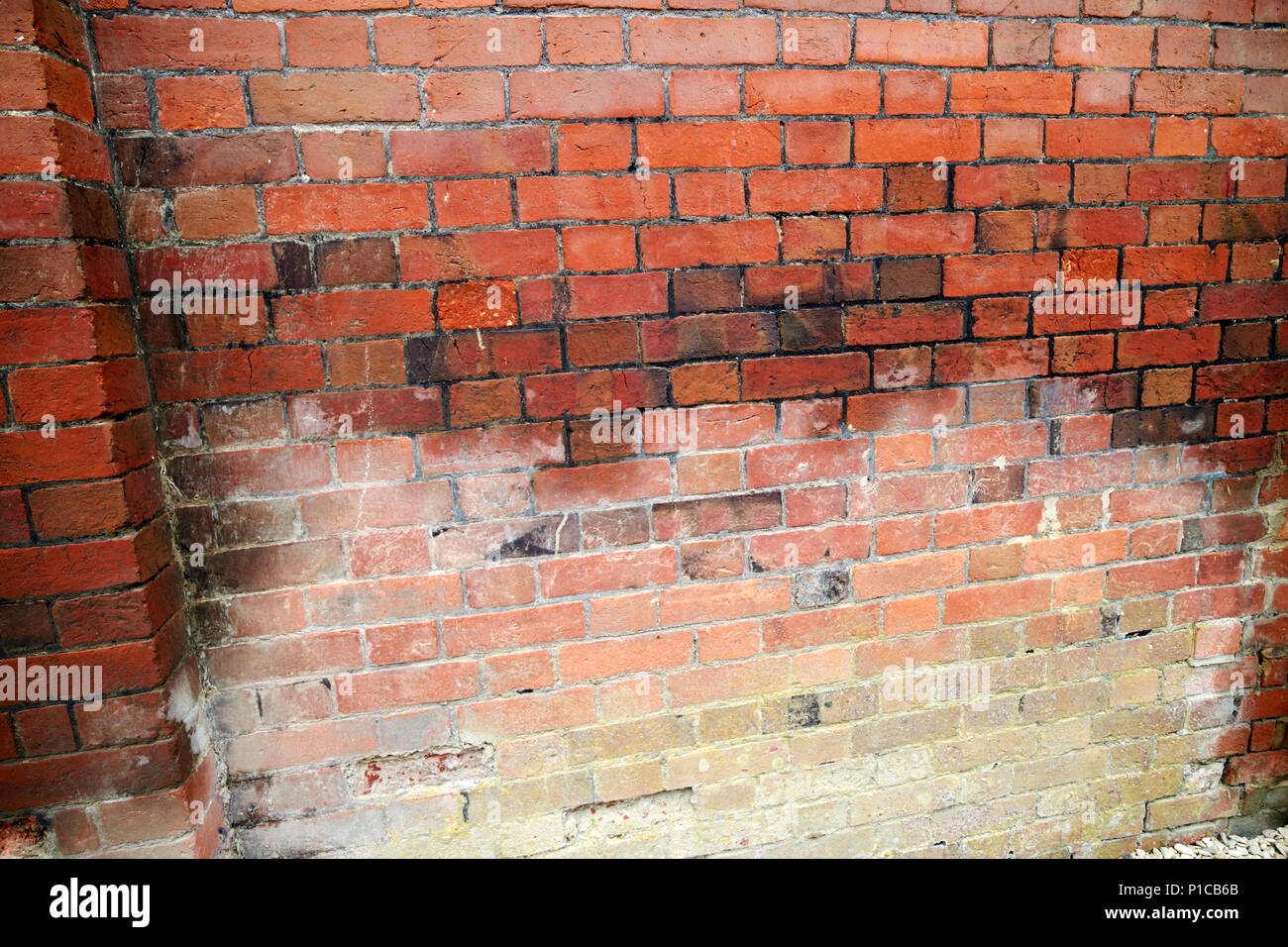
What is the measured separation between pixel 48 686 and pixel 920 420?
204 cm

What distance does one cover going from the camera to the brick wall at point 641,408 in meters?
1.29

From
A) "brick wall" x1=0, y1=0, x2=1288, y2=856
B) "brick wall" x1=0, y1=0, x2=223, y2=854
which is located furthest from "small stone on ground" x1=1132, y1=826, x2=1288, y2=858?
"brick wall" x1=0, y1=0, x2=223, y2=854

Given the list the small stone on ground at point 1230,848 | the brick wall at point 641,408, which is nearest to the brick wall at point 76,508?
the brick wall at point 641,408

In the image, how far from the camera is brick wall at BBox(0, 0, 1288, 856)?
129 cm

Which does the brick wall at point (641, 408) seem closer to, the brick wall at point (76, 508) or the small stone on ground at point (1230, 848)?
the brick wall at point (76, 508)

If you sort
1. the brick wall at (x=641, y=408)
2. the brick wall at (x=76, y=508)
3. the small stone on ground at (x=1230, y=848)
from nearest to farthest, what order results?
1. the brick wall at (x=76, y=508)
2. the brick wall at (x=641, y=408)
3. the small stone on ground at (x=1230, y=848)

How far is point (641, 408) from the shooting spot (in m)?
1.52

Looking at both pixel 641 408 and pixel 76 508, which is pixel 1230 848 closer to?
pixel 641 408

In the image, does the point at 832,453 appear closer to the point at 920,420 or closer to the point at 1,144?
the point at 920,420

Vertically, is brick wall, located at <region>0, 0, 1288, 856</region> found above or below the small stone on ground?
above

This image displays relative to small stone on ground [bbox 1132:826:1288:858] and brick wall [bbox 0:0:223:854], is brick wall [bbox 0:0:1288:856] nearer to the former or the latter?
brick wall [bbox 0:0:223:854]

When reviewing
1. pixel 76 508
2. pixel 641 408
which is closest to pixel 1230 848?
pixel 641 408

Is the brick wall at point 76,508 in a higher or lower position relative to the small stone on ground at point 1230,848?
higher

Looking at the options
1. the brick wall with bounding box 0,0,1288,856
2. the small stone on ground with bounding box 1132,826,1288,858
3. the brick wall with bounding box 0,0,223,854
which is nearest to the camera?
the brick wall with bounding box 0,0,223,854
